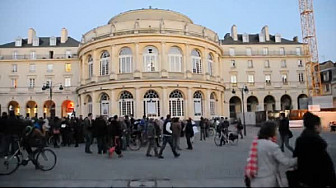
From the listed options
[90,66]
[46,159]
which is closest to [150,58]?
[90,66]

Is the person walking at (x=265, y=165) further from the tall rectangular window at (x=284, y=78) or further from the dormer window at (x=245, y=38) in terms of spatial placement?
the dormer window at (x=245, y=38)

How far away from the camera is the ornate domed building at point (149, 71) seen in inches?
1391

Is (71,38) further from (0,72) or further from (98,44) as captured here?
(98,44)

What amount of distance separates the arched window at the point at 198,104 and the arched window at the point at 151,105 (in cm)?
508

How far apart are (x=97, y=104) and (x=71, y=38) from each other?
2692 centimetres

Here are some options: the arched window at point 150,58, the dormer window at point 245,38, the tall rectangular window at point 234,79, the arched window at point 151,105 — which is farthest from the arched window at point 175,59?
the dormer window at point 245,38

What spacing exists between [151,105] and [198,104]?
6381 mm

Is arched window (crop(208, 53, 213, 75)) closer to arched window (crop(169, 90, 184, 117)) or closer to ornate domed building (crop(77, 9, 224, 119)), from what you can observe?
ornate domed building (crop(77, 9, 224, 119))

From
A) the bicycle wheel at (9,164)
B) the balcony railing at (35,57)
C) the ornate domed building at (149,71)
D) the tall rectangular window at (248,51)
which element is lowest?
the bicycle wheel at (9,164)

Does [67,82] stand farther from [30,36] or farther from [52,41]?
[30,36]

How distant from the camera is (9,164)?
913 cm

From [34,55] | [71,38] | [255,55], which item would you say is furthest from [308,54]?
[34,55]

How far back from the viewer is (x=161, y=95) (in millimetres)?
35250

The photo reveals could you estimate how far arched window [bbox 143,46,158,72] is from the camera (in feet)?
119
